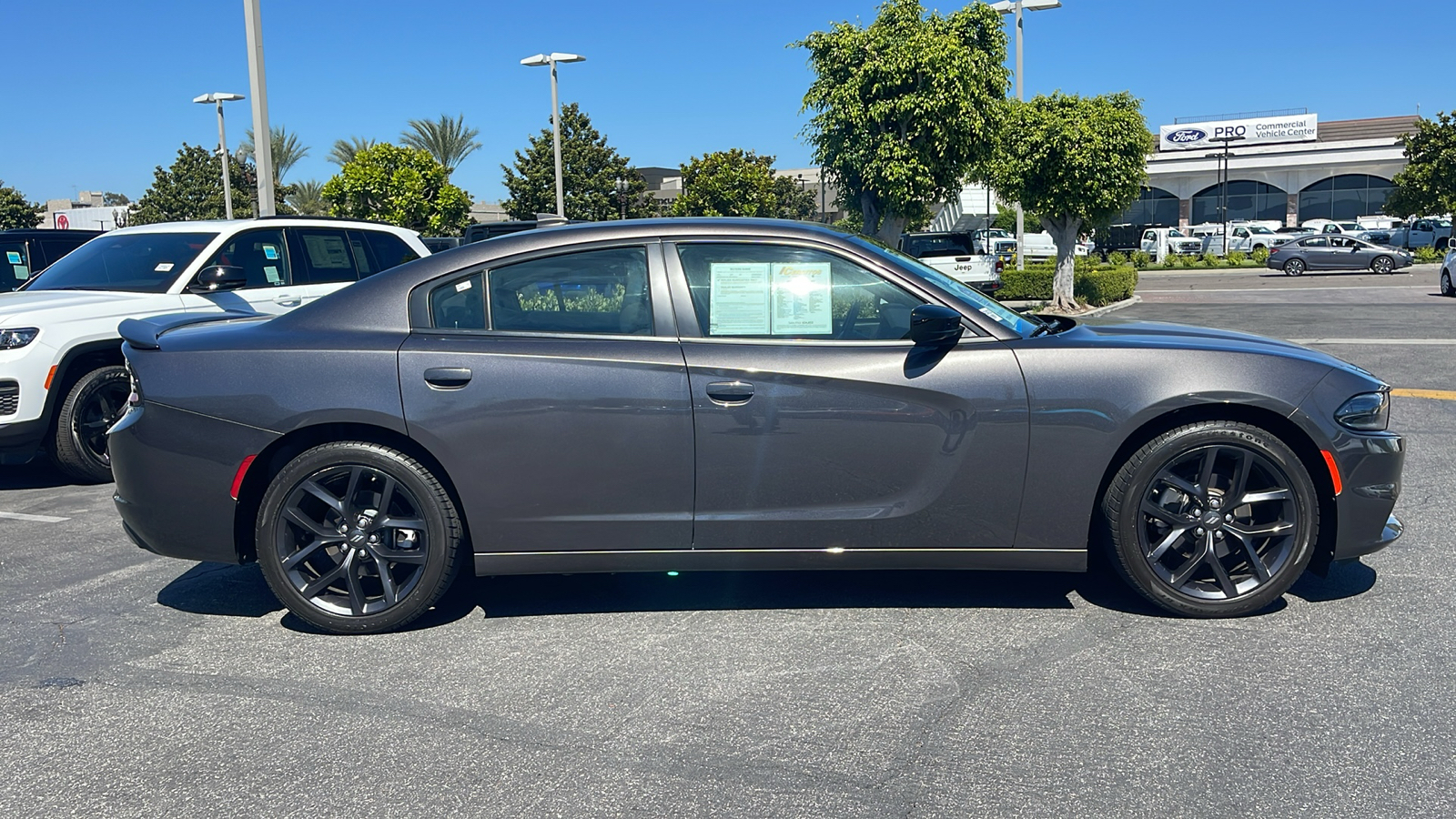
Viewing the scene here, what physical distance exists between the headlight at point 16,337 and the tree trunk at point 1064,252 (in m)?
20.1

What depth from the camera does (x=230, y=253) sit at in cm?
847

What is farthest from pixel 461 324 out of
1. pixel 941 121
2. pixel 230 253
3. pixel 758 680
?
pixel 941 121

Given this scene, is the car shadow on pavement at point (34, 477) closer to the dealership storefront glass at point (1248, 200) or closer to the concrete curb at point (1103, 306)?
the concrete curb at point (1103, 306)

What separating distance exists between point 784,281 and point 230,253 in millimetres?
5723

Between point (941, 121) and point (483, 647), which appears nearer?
point (483, 647)

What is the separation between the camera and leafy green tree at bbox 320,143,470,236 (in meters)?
34.4

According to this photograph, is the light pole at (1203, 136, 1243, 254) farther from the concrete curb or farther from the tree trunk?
the tree trunk

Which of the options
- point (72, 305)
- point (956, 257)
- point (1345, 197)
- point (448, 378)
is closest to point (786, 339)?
point (448, 378)

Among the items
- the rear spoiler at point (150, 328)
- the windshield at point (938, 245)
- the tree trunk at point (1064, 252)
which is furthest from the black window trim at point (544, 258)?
the tree trunk at point (1064, 252)

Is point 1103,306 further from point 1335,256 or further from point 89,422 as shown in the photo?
point 89,422

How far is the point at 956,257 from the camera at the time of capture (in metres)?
23.9

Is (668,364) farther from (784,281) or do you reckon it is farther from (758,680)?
(758,680)

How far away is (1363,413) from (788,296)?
219cm

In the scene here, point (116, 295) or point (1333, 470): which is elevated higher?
point (116, 295)
